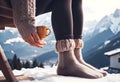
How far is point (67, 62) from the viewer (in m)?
2.24

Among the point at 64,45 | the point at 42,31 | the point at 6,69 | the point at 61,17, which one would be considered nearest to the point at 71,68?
the point at 64,45

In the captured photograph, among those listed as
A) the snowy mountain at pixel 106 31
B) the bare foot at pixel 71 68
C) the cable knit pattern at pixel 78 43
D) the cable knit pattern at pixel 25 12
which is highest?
the cable knit pattern at pixel 25 12

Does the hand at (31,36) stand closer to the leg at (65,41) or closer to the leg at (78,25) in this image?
the leg at (65,41)

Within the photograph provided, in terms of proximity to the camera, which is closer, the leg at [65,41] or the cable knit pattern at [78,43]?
the leg at [65,41]

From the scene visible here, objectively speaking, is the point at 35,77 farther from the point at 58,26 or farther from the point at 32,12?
the point at 32,12

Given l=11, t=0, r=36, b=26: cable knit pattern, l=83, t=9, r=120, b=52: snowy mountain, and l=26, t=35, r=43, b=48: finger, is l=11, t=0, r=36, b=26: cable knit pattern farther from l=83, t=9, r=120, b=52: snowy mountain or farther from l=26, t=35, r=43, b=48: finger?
l=83, t=9, r=120, b=52: snowy mountain

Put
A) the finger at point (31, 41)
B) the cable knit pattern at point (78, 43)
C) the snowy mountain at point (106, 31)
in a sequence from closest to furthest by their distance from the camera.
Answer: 1. the finger at point (31, 41)
2. the cable knit pattern at point (78, 43)
3. the snowy mountain at point (106, 31)

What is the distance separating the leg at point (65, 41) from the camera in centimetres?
219

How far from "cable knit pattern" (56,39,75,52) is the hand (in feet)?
1.64

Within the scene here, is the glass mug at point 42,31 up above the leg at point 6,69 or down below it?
above

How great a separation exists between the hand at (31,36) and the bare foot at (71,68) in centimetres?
54

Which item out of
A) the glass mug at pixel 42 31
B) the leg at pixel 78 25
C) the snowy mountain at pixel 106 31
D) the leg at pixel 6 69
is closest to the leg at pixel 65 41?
the leg at pixel 78 25

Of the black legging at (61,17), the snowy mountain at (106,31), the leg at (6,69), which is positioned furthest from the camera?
the snowy mountain at (106,31)

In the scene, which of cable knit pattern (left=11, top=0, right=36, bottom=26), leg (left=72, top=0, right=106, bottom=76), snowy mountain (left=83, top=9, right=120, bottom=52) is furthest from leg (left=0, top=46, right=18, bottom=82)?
snowy mountain (left=83, top=9, right=120, bottom=52)
